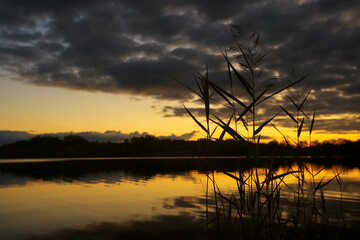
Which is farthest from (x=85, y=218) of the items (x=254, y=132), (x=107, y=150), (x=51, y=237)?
(x=107, y=150)

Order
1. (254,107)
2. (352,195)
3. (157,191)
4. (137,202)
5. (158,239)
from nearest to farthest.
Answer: (254,107) < (158,239) < (137,202) < (352,195) < (157,191)

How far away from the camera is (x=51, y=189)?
17.1 meters

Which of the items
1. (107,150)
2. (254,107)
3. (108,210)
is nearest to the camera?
(254,107)

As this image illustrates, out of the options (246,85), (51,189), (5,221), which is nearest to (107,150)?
(51,189)

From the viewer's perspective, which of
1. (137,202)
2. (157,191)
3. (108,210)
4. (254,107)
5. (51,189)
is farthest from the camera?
(51,189)

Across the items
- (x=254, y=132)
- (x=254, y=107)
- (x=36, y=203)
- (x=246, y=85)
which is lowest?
(x=36, y=203)

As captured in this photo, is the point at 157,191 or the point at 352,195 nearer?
the point at 352,195

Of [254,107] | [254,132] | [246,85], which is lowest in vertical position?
[254,132]

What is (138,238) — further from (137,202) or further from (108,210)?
(137,202)

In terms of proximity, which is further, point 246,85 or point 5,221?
point 5,221

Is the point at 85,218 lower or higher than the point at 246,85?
lower

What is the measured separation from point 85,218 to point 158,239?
3600 millimetres

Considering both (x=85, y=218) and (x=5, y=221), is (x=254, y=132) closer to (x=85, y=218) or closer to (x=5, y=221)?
(x=85, y=218)

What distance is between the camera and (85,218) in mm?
10000
